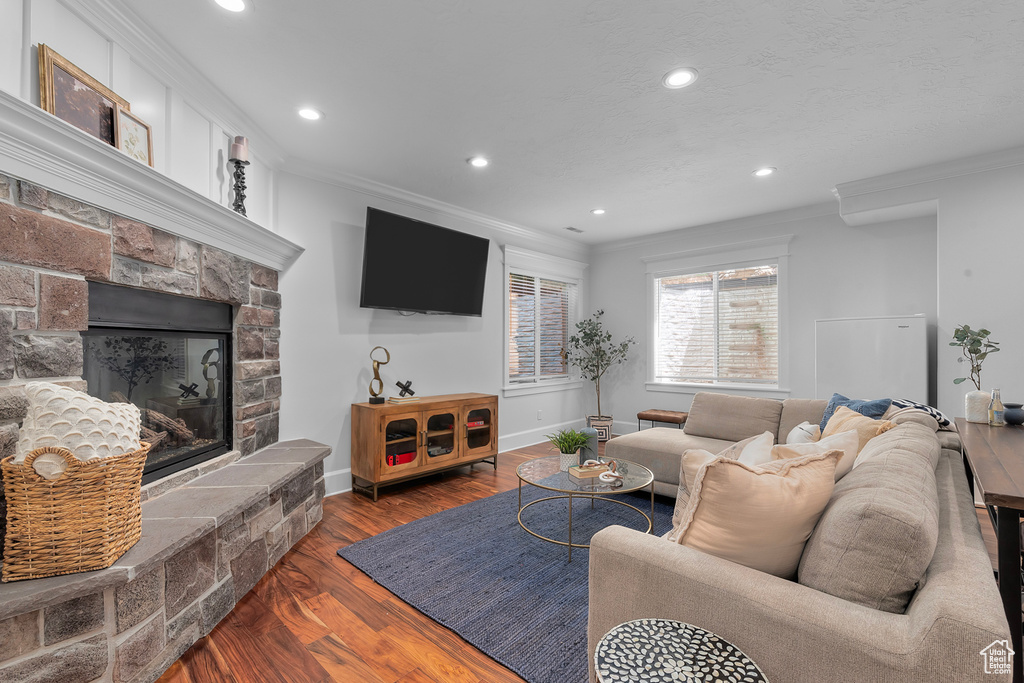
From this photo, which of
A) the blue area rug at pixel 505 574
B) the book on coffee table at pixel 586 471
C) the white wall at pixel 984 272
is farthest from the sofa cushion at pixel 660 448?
the white wall at pixel 984 272

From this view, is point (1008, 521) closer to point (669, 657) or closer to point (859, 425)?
point (859, 425)

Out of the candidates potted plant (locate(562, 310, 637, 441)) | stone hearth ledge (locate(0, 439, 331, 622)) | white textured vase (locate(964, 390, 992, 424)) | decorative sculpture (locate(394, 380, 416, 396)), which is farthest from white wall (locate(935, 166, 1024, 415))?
stone hearth ledge (locate(0, 439, 331, 622))

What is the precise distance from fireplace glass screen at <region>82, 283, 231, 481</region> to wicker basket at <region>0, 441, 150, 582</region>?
699mm

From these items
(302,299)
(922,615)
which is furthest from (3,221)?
(922,615)

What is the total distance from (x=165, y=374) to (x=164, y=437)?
31 cm

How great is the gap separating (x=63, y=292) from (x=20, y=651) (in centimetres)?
110

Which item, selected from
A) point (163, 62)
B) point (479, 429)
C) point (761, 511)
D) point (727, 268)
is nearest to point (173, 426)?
point (163, 62)

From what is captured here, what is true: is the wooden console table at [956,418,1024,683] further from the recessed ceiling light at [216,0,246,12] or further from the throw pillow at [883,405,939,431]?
the recessed ceiling light at [216,0,246,12]

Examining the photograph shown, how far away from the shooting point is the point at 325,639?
1814 mm

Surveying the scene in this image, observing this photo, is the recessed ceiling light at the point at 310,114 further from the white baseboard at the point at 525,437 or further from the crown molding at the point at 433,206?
the white baseboard at the point at 525,437

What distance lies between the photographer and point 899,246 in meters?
3.96

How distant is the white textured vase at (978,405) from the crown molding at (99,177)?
3947 millimetres

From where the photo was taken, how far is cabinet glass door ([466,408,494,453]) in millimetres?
4105

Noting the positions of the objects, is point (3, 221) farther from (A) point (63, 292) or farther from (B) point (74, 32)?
(B) point (74, 32)
